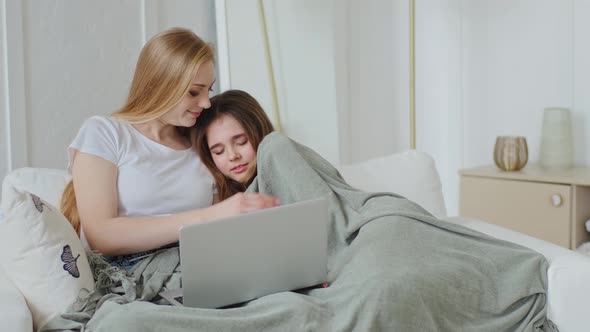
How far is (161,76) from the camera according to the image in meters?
1.88

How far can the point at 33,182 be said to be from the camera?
6.23ft

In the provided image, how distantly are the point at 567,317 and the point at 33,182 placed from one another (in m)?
1.41

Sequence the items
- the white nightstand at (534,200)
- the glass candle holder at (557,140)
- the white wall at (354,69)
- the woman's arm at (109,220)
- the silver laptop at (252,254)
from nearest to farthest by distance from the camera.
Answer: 1. the silver laptop at (252,254)
2. the woman's arm at (109,220)
3. the white wall at (354,69)
4. the white nightstand at (534,200)
5. the glass candle holder at (557,140)

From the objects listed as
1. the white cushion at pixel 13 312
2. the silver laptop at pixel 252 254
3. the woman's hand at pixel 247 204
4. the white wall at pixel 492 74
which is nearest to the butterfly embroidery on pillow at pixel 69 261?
the white cushion at pixel 13 312

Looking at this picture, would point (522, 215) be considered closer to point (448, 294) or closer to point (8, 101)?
point (448, 294)

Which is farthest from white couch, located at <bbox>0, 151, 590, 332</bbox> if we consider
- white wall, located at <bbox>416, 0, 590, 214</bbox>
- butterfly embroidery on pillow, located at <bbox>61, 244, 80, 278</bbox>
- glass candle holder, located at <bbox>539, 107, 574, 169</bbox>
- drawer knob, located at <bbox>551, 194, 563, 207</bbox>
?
white wall, located at <bbox>416, 0, 590, 214</bbox>

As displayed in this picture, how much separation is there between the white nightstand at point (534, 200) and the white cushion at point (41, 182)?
171 centimetres

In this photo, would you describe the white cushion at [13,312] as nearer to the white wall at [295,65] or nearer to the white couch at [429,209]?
the white couch at [429,209]

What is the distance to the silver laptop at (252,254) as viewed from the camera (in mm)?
1316

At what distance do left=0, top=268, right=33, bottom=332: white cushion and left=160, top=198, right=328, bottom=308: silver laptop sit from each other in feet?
0.97

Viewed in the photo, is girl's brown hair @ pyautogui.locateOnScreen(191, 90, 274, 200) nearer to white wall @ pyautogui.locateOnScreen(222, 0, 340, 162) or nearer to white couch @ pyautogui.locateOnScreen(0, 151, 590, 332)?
white couch @ pyautogui.locateOnScreen(0, 151, 590, 332)

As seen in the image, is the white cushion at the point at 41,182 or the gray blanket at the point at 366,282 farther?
the white cushion at the point at 41,182

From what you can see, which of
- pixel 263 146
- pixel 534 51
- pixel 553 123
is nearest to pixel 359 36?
pixel 534 51

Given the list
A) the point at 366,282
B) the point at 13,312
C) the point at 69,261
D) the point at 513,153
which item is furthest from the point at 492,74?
the point at 13,312
